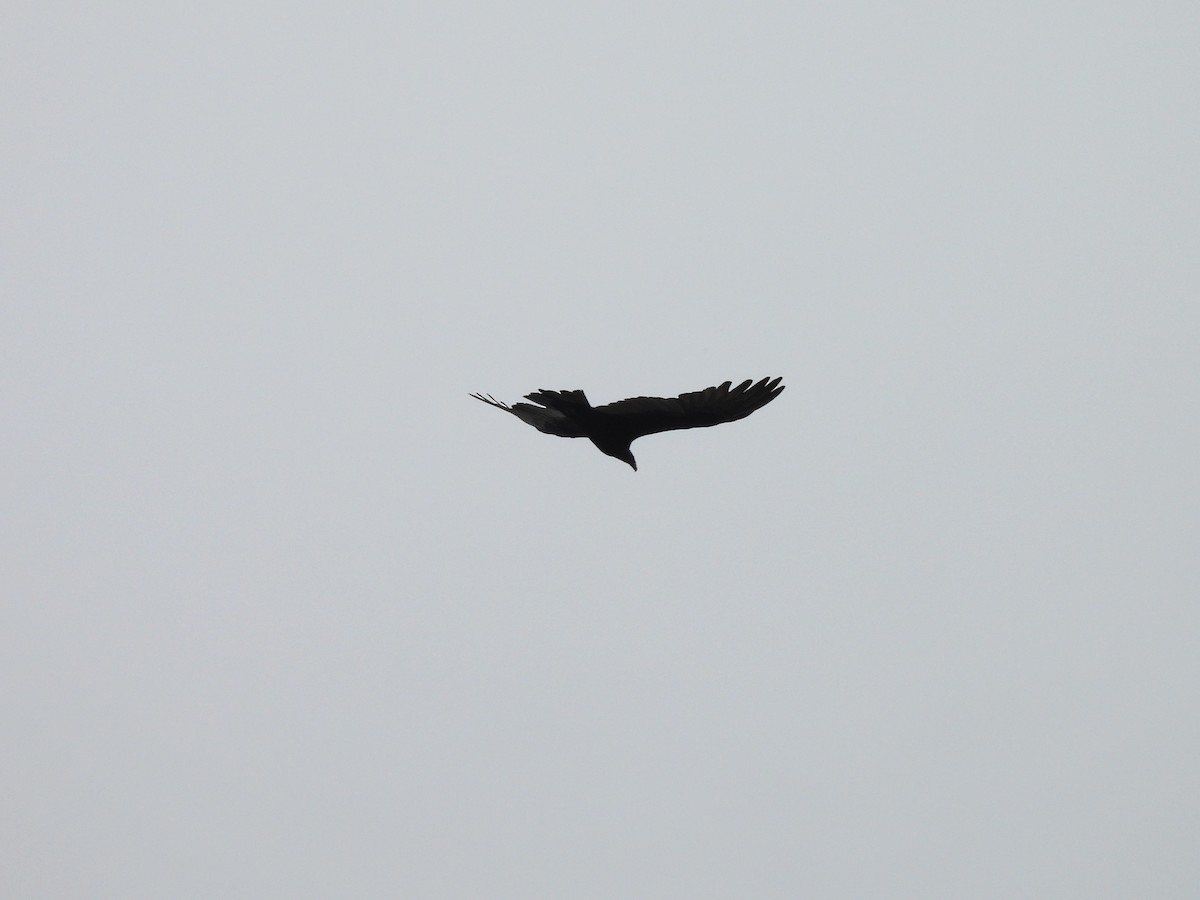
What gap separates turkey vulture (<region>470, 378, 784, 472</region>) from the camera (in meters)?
13.9

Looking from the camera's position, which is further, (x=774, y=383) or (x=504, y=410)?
(x=504, y=410)

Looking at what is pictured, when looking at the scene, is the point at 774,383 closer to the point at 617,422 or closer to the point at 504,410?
the point at 617,422

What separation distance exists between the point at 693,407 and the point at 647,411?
1.48 feet

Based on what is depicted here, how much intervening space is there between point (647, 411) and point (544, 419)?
131 cm

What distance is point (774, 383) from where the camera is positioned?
13961 millimetres

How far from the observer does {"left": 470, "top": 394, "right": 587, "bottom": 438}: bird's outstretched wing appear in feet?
48.3

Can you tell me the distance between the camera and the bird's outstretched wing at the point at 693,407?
13977 mm

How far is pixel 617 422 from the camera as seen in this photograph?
14.3 meters

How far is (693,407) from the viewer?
14.1 m

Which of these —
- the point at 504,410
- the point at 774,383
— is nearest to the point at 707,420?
the point at 774,383

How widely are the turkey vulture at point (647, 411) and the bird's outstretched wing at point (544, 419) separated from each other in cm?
4

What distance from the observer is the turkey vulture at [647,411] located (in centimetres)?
1393

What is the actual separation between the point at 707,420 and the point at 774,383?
0.77m

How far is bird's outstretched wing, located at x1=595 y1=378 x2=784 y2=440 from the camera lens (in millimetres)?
13977
